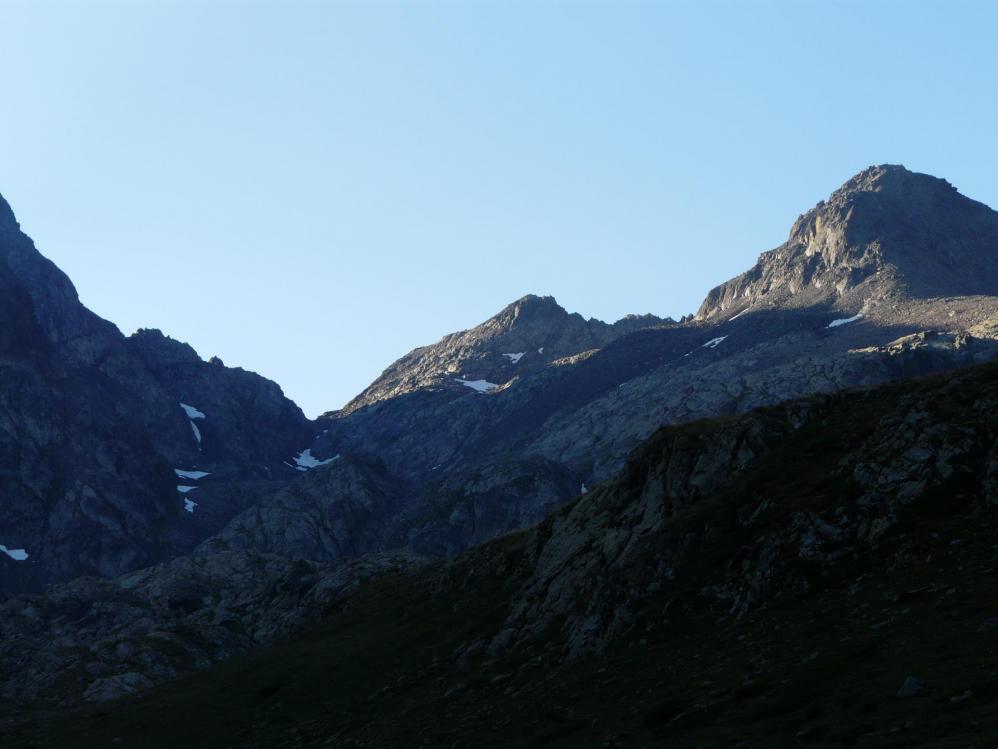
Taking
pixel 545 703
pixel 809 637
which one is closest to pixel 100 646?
pixel 545 703

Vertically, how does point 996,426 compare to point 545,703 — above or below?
above

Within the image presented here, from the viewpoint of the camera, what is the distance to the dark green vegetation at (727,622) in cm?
3606

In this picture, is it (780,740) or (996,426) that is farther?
(996,426)

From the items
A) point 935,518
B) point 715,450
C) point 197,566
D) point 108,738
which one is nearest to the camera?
point 935,518

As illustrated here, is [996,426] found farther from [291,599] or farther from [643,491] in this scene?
[291,599]

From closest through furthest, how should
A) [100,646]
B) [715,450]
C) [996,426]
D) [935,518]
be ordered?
[935,518], [996,426], [715,450], [100,646]

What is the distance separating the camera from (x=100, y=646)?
136 m

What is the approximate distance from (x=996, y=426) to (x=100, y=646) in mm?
114466

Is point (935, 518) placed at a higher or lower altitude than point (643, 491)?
lower

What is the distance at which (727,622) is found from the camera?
168 ft

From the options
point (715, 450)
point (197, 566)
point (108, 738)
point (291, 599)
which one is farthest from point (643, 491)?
point (197, 566)

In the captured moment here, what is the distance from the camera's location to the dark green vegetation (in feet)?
118

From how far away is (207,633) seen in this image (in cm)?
14212

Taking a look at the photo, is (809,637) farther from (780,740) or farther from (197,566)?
(197,566)
